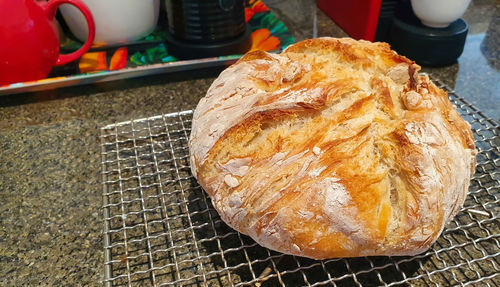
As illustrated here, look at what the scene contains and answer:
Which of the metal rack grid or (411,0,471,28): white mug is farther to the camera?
(411,0,471,28): white mug

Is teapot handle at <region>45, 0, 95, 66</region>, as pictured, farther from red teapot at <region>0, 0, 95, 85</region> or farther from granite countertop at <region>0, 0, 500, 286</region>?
granite countertop at <region>0, 0, 500, 286</region>

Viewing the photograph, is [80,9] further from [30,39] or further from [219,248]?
[219,248]

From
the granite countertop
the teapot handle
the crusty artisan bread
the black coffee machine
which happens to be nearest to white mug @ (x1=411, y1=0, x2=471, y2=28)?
the granite countertop

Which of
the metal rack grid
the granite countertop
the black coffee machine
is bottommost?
the granite countertop

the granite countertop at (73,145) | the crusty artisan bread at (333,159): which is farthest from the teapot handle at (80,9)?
the crusty artisan bread at (333,159)

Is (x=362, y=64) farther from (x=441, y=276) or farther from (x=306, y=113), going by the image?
(x=441, y=276)

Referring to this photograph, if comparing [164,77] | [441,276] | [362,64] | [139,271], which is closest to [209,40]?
[164,77]

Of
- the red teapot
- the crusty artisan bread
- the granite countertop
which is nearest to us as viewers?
the crusty artisan bread

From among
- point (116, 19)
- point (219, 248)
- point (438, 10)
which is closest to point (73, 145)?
point (116, 19)
